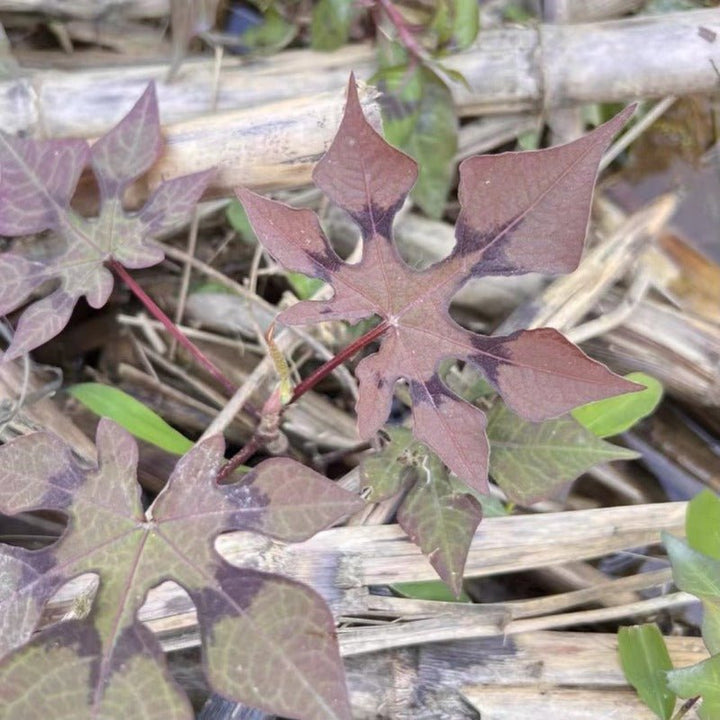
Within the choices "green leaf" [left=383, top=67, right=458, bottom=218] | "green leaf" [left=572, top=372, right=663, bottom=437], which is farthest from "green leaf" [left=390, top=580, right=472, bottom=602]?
"green leaf" [left=383, top=67, right=458, bottom=218]

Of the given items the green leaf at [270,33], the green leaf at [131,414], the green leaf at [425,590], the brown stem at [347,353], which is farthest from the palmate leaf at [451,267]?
the green leaf at [270,33]

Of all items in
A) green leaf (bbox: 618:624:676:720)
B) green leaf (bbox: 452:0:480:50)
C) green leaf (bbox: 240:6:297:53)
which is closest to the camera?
green leaf (bbox: 618:624:676:720)

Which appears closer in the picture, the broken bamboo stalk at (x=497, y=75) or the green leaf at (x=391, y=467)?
the green leaf at (x=391, y=467)

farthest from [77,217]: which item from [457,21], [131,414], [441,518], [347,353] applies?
[457,21]

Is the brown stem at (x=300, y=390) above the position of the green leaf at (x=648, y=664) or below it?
above

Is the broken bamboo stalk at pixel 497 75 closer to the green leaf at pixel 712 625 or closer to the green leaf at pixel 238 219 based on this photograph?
the green leaf at pixel 238 219

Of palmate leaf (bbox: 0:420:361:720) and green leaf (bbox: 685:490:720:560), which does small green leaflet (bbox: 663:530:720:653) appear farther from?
palmate leaf (bbox: 0:420:361:720)

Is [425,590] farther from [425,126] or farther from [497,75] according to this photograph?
[497,75]
